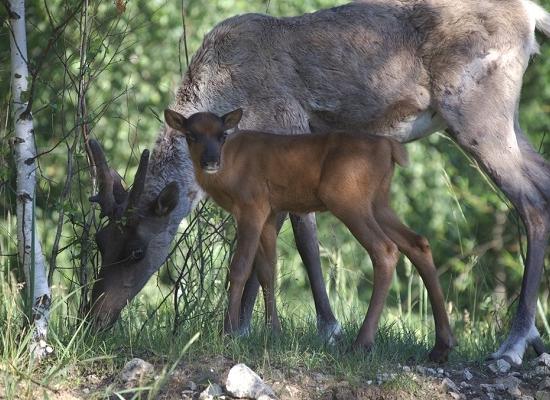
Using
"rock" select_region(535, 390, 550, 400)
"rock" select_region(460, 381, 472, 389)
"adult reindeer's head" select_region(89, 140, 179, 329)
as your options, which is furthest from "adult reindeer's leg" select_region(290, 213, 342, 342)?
"rock" select_region(535, 390, 550, 400)

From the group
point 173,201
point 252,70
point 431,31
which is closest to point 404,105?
point 431,31

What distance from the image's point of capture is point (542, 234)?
25.4ft

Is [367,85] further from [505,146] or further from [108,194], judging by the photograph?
[108,194]

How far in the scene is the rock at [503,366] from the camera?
6926 mm

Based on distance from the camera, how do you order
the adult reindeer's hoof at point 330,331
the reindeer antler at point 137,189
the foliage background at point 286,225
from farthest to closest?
the foliage background at point 286,225 → the reindeer antler at point 137,189 → the adult reindeer's hoof at point 330,331

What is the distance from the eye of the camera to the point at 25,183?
6574 mm

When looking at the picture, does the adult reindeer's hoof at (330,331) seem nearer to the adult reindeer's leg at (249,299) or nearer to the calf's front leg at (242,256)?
the adult reindeer's leg at (249,299)

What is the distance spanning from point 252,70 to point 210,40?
1.34 ft

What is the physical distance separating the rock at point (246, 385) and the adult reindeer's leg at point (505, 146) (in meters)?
2.35

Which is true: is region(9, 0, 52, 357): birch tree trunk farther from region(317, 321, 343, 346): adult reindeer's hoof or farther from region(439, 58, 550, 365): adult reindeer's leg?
region(439, 58, 550, 365): adult reindeer's leg

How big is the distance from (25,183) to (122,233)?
1.46 m

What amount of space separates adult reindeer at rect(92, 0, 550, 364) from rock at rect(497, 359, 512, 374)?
1187 mm

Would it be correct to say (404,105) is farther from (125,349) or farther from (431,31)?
(125,349)

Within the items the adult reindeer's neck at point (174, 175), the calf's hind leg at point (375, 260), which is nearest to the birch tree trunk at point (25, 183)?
the adult reindeer's neck at point (174, 175)
